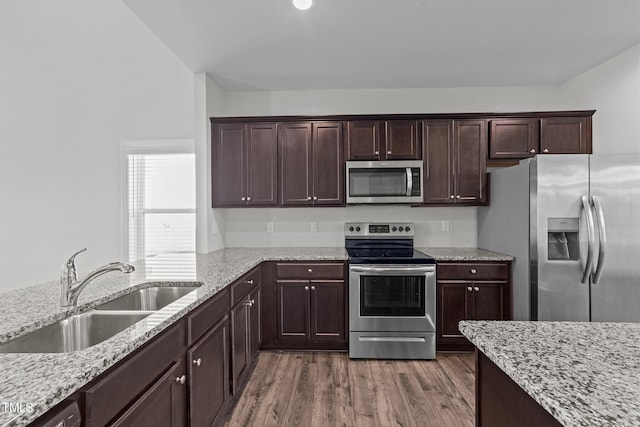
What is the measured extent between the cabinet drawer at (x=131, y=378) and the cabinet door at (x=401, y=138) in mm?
2677

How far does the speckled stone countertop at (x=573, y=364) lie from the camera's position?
0.68 metres

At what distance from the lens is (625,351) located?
38.2 inches

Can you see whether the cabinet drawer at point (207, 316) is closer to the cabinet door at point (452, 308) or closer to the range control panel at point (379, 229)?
the range control panel at point (379, 229)

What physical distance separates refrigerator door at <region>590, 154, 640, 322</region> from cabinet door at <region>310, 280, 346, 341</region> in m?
2.04

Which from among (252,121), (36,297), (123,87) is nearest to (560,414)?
(36,297)

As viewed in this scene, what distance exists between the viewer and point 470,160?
3.51m

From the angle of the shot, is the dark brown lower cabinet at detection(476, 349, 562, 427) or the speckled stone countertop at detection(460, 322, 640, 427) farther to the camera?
the dark brown lower cabinet at detection(476, 349, 562, 427)

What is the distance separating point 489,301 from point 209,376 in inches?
100.0

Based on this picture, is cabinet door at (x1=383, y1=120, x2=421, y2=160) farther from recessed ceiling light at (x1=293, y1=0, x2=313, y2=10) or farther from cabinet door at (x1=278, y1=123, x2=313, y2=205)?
recessed ceiling light at (x1=293, y1=0, x2=313, y2=10)

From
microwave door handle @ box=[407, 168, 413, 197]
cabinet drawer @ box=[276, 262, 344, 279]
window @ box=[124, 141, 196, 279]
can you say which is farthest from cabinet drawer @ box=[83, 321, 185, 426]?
window @ box=[124, 141, 196, 279]

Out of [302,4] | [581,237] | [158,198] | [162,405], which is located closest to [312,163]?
[302,4]

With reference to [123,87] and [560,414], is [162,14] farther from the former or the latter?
[560,414]

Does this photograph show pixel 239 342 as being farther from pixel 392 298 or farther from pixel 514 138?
pixel 514 138

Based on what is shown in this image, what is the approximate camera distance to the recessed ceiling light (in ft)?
7.34
